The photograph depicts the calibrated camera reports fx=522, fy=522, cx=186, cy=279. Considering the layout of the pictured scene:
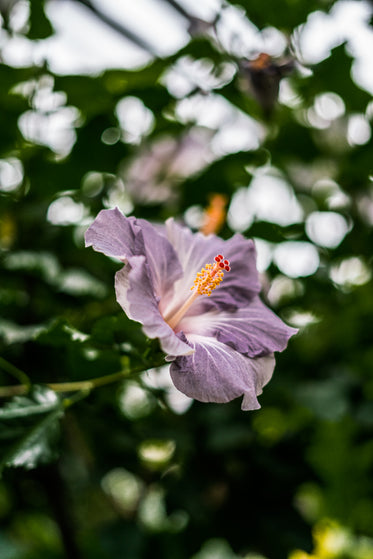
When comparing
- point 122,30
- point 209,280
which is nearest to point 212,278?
point 209,280

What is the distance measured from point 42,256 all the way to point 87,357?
1.31 feet

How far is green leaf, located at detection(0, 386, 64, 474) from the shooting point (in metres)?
0.70

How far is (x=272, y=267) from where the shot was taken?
1235 millimetres

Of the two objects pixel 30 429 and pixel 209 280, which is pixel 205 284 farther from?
pixel 30 429

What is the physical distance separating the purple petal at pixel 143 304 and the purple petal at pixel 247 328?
0.10m

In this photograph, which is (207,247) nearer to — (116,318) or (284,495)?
(116,318)

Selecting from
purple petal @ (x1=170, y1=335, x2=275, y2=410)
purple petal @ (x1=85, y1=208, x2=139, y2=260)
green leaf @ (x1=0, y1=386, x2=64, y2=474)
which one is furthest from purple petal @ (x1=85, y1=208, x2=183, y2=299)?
green leaf @ (x1=0, y1=386, x2=64, y2=474)

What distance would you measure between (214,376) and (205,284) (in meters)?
0.18

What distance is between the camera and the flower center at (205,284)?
727 millimetres

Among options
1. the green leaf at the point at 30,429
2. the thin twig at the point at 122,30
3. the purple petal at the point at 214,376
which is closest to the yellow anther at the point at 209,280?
the purple petal at the point at 214,376

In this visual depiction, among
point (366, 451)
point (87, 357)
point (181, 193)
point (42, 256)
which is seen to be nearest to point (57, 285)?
point (42, 256)

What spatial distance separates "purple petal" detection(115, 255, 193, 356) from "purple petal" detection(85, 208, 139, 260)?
0.08 ft

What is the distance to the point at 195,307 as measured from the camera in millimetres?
765

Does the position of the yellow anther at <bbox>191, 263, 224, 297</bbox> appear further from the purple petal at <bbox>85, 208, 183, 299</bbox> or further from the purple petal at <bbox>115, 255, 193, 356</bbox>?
the purple petal at <bbox>115, 255, 193, 356</bbox>
